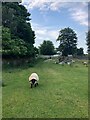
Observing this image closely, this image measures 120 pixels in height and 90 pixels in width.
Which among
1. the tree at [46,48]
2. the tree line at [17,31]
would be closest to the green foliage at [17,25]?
the tree line at [17,31]

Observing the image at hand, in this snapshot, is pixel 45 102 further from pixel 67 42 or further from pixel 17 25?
pixel 67 42

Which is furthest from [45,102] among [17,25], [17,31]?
[17,31]

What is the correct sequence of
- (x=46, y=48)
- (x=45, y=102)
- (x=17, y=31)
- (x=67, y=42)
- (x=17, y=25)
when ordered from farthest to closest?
(x=46, y=48) < (x=67, y=42) < (x=17, y=31) < (x=17, y=25) < (x=45, y=102)

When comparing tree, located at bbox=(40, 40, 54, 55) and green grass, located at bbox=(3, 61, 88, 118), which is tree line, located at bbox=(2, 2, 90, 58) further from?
tree, located at bbox=(40, 40, 54, 55)

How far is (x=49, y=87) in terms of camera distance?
18203mm

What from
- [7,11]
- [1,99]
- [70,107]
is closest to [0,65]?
[7,11]

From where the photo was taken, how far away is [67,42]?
8756 cm

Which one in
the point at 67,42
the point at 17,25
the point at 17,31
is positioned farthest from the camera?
the point at 67,42

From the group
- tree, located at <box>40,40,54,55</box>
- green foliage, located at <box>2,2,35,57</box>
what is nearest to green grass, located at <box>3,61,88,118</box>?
green foliage, located at <box>2,2,35,57</box>

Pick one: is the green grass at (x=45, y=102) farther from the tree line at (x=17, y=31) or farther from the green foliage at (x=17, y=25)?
the green foliage at (x=17, y=25)

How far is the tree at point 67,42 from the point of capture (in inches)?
3378

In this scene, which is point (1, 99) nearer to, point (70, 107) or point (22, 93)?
point (22, 93)

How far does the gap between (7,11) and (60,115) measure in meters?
29.7

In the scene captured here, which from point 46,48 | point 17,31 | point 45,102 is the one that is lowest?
point 45,102
